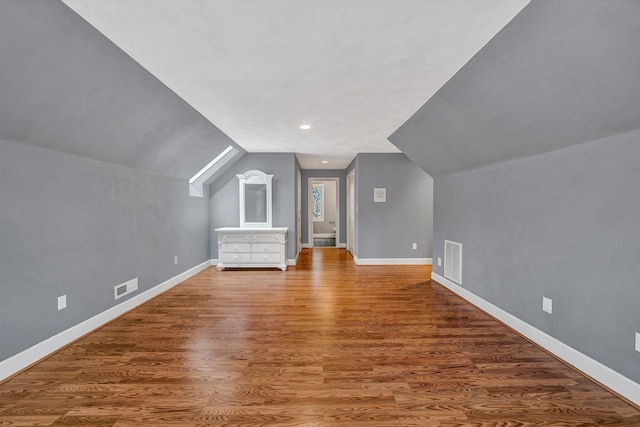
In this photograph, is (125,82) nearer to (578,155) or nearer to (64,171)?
(64,171)

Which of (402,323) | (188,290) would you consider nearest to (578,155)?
(402,323)

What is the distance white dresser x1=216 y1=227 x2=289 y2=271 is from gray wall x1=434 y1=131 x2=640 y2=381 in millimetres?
3372

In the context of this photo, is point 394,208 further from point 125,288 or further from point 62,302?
point 62,302

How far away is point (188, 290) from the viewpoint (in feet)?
13.6

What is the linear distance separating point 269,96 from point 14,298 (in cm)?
264

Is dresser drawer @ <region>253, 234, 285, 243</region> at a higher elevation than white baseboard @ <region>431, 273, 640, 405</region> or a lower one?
higher

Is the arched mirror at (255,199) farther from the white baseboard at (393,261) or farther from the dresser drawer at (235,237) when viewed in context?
the white baseboard at (393,261)

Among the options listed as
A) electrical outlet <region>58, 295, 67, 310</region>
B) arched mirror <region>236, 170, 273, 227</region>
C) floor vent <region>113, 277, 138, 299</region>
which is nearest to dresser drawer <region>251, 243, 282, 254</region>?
arched mirror <region>236, 170, 273, 227</region>

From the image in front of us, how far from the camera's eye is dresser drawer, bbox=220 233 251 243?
210 inches

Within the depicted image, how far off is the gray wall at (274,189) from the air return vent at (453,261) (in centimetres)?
297

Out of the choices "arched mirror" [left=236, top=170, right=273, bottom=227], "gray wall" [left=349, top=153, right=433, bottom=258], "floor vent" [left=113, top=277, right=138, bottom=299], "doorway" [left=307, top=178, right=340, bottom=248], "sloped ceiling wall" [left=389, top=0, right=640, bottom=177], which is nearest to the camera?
"sloped ceiling wall" [left=389, top=0, right=640, bottom=177]

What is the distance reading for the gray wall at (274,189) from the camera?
5742mm

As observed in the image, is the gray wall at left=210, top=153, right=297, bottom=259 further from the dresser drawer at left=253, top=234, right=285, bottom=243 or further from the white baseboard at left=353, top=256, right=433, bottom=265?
the white baseboard at left=353, top=256, right=433, bottom=265

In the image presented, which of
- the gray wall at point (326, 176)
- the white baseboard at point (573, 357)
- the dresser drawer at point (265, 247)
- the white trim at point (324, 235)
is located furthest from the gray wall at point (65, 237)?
the white trim at point (324, 235)
